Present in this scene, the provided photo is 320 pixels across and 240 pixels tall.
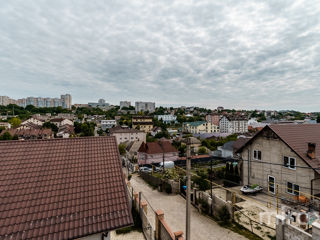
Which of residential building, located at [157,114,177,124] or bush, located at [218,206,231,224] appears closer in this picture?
bush, located at [218,206,231,224]

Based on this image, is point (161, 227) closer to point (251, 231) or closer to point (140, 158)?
point (251, 231)

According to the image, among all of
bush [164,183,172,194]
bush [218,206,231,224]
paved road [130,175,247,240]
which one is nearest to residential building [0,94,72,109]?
paved road [130,175,247,240]

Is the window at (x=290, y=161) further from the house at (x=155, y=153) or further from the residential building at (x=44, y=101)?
the residential building at (x=44, y=101)

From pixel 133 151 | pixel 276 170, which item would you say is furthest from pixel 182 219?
pixel 133 151

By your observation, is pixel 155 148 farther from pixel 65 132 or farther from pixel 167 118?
pixel 167 118

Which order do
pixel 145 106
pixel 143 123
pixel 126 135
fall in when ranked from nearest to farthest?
pixel 126 135, pixel 143 123, pixel 145 106

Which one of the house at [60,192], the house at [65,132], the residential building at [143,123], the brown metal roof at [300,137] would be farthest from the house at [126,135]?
the house at [60,192]

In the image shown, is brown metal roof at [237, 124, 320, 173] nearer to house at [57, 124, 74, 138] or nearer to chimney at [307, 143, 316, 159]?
chimney at [307, 143, 316, 159]
